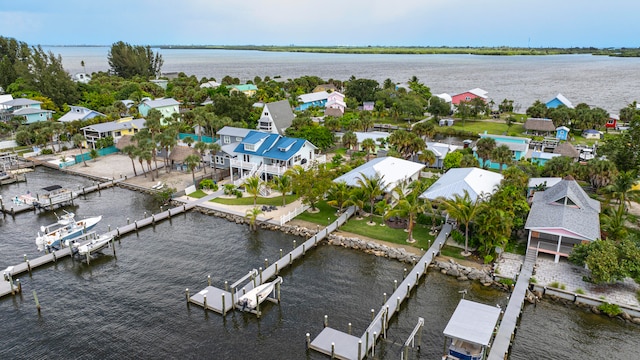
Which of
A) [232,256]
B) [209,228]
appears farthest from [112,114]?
[232,256]

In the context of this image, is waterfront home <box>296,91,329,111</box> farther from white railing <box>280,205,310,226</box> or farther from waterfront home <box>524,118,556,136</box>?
white railing <box>280,205,310,226</box>

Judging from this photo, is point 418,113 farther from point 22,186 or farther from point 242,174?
point 22,186

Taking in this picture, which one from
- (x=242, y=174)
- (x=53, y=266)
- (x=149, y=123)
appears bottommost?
(x=53, y=266)

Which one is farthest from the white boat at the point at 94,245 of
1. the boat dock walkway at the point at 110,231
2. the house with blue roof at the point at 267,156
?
the house with blue roof at the point at 267,156

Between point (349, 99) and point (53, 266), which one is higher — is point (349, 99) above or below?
above

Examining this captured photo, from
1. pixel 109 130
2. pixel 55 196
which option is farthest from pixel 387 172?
pixel 109 130

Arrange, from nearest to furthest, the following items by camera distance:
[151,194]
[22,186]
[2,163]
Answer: [151,194] < [22,186] < [2,163]

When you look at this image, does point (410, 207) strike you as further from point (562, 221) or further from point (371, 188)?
point (562, 221)
